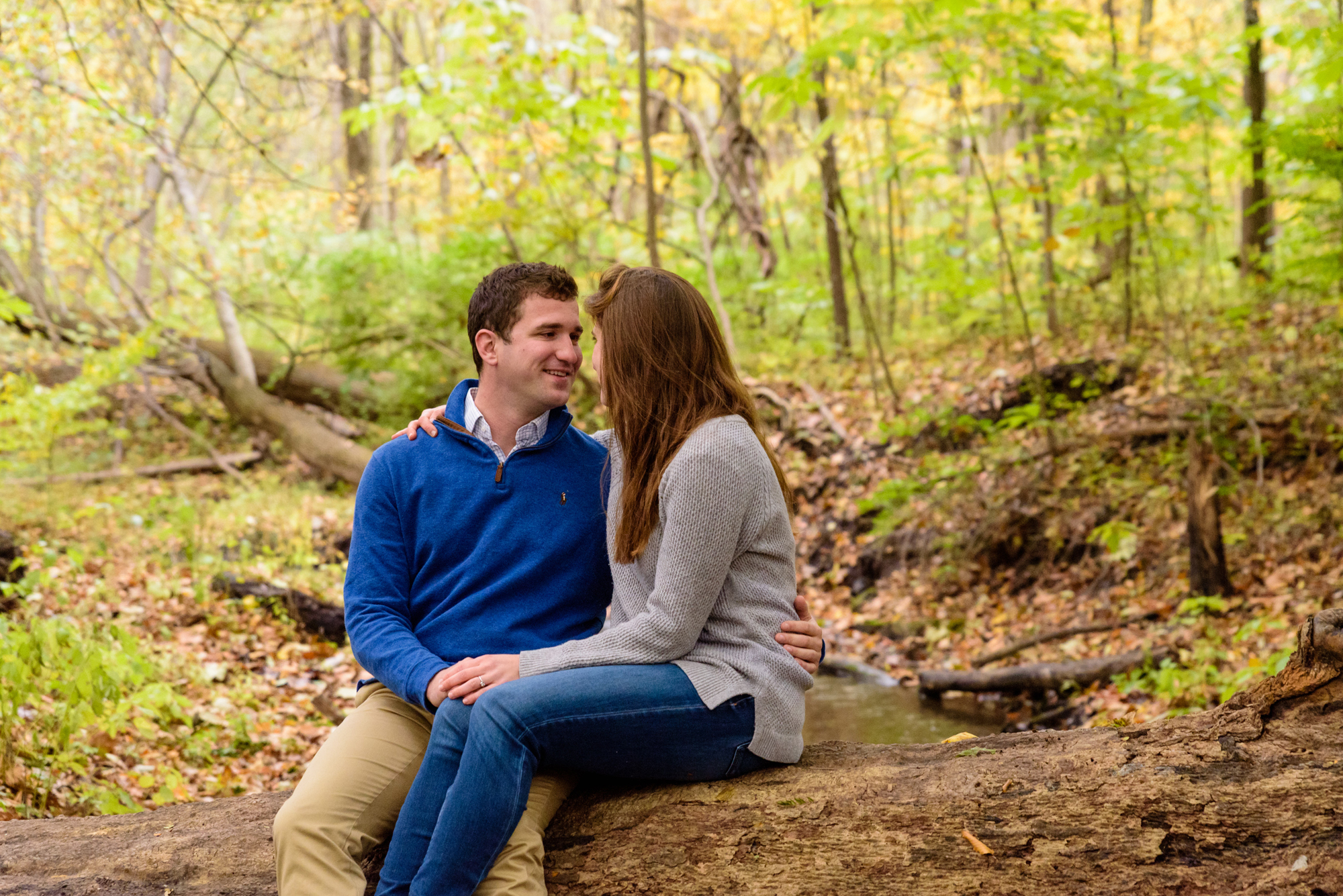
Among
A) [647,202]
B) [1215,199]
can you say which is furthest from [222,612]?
[1215,199]

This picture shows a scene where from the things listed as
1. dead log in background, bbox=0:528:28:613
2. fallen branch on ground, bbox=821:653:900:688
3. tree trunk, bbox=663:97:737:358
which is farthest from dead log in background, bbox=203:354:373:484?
fallen branch on ground, bbox=821:653:900:688

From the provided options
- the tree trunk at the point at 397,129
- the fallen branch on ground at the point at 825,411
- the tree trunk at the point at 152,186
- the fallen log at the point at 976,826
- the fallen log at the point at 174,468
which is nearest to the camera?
the fallen log at the point at 976,826

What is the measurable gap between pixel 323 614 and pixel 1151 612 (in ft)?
18.4

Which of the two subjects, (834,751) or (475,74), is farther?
(475,74)

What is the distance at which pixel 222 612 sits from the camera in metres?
6.61

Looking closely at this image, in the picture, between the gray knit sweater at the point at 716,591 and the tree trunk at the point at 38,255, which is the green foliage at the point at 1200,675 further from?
the tree trunk at the point at 38,255

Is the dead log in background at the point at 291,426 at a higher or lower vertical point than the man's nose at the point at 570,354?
lower

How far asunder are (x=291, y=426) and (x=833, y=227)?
6.84m

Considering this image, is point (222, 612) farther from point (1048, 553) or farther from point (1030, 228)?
point (1030, 228)

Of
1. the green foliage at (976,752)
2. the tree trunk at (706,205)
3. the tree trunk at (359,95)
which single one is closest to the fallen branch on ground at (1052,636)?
the green foliage at (976,752)

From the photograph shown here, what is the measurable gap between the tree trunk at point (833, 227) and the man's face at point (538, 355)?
8.00 meters

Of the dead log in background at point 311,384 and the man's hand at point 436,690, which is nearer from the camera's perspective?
the man's hand at point 436,690

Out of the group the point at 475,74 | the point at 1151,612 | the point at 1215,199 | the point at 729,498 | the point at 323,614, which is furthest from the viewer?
the point at 1215,199

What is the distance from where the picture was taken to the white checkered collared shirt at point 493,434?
108 inches
